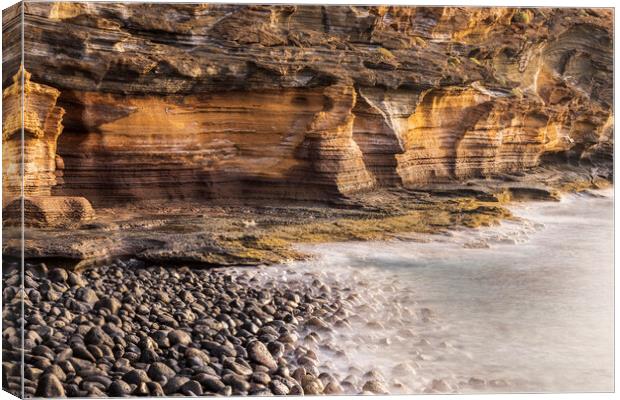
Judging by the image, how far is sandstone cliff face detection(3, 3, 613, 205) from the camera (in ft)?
31.8

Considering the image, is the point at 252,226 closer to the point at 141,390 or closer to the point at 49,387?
the point at 141,390

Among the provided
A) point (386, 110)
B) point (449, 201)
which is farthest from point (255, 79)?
point (449, 201)

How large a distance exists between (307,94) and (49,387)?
171 inches

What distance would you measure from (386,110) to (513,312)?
289 centimetres

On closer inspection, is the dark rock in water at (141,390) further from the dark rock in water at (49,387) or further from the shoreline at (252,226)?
the shoreline at (252,226)

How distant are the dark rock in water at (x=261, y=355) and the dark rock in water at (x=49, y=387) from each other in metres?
1.76

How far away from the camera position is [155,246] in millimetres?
9656

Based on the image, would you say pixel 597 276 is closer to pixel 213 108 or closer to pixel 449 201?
pixel 449 201

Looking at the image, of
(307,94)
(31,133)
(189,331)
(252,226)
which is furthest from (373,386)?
(31,133)

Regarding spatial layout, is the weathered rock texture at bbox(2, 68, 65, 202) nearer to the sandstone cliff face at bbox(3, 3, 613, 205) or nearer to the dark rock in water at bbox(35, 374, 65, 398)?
the sandstone cliff face at bbox(3, 3, 613, 205)

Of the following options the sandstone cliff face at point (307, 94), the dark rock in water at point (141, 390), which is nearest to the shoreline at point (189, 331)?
the dark rock in water at point (141, 390)

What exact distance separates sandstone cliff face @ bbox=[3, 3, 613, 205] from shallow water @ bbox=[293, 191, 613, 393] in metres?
1.07

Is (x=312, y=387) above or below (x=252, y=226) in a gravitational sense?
below

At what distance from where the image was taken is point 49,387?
8.30 meters
